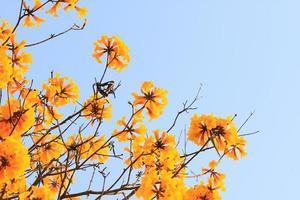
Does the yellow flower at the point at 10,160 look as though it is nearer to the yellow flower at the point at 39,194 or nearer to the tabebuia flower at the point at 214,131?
the yellow flower at the point at 39,194

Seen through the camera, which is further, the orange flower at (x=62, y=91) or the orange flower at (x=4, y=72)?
the orange flower at (x=62, y=91)

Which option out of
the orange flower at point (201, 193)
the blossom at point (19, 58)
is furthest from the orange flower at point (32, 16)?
the orange flower at point (201, 193)

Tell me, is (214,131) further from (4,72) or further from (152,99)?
(4,72)

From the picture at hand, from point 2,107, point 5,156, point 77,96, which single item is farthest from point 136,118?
point 5,156

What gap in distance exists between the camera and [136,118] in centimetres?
514

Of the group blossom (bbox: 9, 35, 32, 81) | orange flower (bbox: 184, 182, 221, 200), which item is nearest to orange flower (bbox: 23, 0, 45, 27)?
blossom (bbox: 9, 35, 32, 81)

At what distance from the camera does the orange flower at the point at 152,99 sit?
16.1ft

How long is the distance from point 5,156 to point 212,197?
180 centimetres

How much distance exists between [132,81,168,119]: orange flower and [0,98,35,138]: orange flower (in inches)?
50.6

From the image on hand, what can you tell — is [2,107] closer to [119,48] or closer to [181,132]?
[119,48]

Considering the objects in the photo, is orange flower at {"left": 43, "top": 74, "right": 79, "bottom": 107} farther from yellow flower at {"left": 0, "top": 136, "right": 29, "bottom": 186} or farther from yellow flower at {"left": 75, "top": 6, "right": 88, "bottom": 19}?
yellow flower at {"left": 0, "top": 136, "right": 29, "bottom": 186}

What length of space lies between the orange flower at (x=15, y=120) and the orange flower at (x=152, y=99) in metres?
1.28

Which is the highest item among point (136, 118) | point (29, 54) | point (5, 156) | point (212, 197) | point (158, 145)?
point (29, 54)

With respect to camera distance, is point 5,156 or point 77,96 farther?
point 77,96
